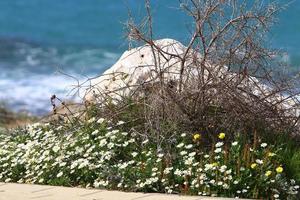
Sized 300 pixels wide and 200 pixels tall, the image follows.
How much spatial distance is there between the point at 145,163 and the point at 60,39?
16395mm

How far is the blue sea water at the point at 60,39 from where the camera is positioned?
18188 mm

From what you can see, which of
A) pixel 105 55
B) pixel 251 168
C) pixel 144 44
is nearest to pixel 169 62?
pixel 144 44

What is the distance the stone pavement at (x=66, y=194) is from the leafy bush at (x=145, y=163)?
0.29m

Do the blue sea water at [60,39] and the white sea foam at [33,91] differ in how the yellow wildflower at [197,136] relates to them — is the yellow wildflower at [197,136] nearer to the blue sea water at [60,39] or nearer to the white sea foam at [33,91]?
the white sea foam at [33,91]

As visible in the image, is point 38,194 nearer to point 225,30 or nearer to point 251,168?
point 251,168

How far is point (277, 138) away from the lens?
8992mm

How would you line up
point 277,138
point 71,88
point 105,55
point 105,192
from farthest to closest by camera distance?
1. point 105,55
2. point 71,88
3. point 277,138
4. point 105,192

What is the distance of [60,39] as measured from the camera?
24375mm

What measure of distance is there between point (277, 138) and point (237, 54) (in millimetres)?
979

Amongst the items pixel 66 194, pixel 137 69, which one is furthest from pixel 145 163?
pixel 137 69

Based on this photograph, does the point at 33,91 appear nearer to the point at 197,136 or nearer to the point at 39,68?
the point at 39,68

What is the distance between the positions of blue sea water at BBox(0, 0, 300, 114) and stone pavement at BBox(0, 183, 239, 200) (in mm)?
7657

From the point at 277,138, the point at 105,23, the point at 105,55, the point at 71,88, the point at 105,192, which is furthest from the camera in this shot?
the point at 105,23

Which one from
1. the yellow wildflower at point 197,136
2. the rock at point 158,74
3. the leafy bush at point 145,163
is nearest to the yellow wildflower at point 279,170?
the leafy bush at point 145,163
